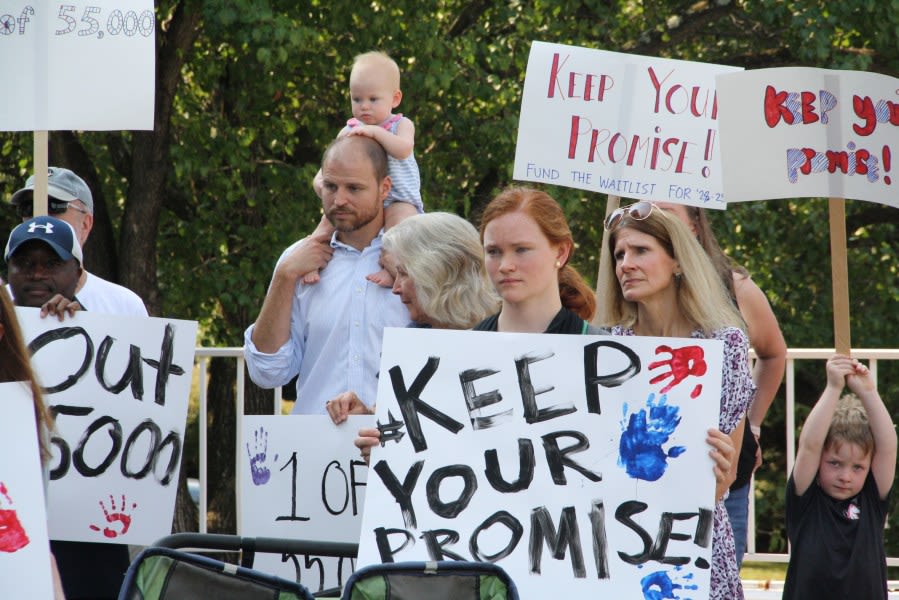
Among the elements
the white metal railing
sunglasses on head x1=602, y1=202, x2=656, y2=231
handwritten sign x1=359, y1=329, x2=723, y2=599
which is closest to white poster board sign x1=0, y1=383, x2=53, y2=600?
handwritten sign x1=359, y1=329, x2=723, y2=599

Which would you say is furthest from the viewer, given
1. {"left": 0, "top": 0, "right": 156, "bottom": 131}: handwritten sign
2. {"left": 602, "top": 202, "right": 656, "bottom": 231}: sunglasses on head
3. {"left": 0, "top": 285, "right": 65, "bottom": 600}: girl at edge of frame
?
{"left": 0, "top": 0, "right": 156, "bottom": 131}: handwritten sign

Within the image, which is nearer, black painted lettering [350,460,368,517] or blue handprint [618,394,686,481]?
blue handprint [618,394,686,481]

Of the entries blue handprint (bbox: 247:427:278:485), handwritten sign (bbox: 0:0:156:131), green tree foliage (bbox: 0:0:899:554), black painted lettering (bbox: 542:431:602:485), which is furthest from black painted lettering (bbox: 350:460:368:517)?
green tree foliage (bbox: 0:0:899:554)

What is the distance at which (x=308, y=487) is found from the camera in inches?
152

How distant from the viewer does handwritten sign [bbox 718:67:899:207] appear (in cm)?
409

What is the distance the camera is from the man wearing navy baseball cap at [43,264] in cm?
393

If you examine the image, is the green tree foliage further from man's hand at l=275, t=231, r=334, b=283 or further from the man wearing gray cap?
man's hand at l=275, t=231, r=334, b=283

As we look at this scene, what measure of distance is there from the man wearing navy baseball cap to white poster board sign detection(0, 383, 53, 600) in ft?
3.58

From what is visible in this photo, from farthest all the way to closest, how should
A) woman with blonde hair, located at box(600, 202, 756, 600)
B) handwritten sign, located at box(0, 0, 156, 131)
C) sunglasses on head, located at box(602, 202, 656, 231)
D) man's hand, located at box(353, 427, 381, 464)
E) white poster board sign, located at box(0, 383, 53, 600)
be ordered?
handwritten sign, located at box(0, 0, 156, 131) < sunglasses on head, located at box(602, 202, 656, 231) < woman with blonde hair, located at box(600, 202, 756, 600) < man's hand, located at box(353, 427, 381, 464) < white poster board sign, located at box(0, 383, 53, 600)

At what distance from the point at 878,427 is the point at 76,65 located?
2919mm

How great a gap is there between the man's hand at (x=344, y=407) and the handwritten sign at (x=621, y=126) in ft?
5.42

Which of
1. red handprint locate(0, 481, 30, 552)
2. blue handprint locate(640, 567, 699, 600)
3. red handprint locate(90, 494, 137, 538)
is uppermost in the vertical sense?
red handprint locate(0, 481, 30, 552)

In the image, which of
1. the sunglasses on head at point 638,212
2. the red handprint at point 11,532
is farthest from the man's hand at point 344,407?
the red handprint at point 11,532

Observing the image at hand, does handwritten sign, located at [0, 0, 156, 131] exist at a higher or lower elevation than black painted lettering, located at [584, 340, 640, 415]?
higher
